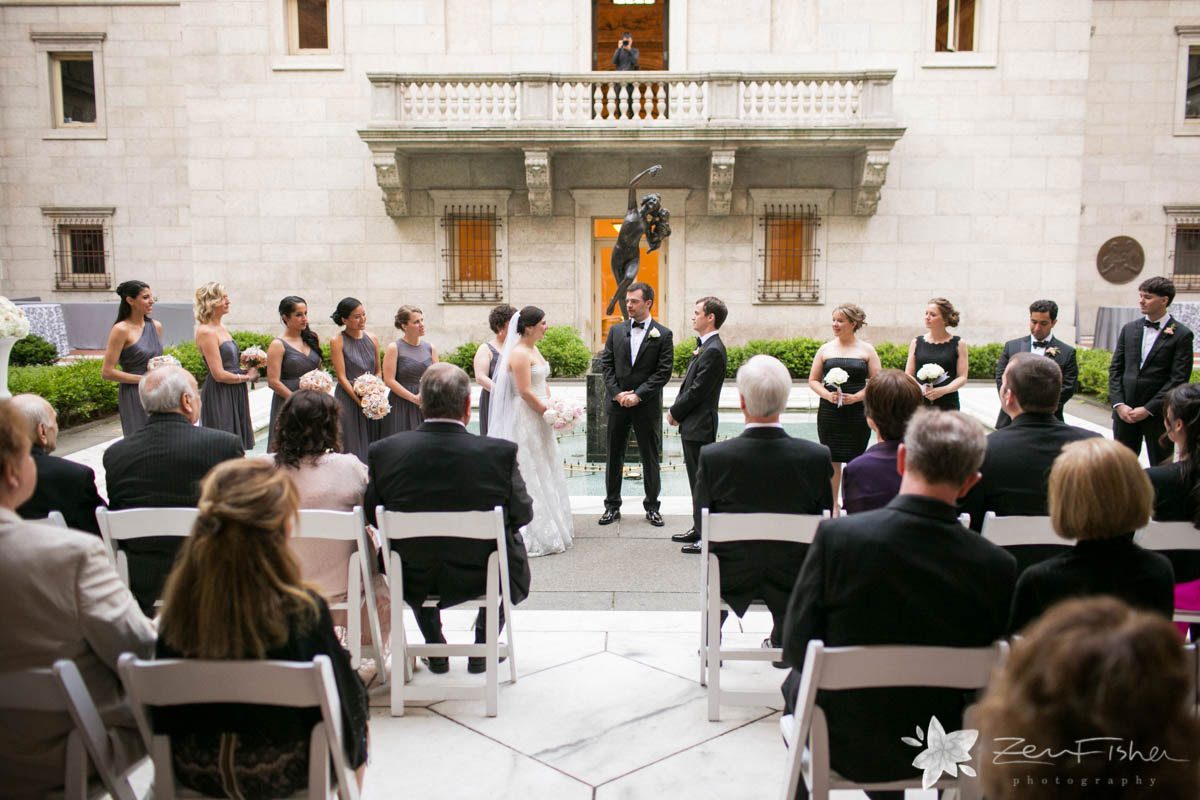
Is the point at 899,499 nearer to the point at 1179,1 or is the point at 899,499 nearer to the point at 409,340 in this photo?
the point at 409,340

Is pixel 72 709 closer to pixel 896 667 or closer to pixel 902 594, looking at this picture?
pixel 896 667

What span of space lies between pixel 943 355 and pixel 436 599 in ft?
16.5

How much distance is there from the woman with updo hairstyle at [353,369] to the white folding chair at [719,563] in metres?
4.28

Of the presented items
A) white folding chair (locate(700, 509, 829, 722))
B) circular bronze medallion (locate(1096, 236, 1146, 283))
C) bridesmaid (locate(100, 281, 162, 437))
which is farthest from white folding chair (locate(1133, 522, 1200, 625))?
circular bronze medallion (locate(1096, 236, 1146, 283))

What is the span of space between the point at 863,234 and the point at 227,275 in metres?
13.5

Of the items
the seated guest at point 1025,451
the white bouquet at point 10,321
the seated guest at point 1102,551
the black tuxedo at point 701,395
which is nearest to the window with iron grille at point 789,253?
the black tuxedo at point 701,395

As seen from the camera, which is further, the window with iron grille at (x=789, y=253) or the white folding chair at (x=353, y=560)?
the window with iron grille at (x=789, y=253)

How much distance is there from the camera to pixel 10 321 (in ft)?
23.3

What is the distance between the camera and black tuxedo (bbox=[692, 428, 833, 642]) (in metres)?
4.14

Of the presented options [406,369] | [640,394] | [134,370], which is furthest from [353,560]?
[134,370]

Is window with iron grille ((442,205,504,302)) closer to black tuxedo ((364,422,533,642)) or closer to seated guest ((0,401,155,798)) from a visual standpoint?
black tuxedo ((364,422,533,642))

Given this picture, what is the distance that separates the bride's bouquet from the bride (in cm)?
88

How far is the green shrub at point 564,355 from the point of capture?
17.1 metres

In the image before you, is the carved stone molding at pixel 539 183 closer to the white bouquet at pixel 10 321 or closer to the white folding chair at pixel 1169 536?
the white bouquet at pixel 10 321
